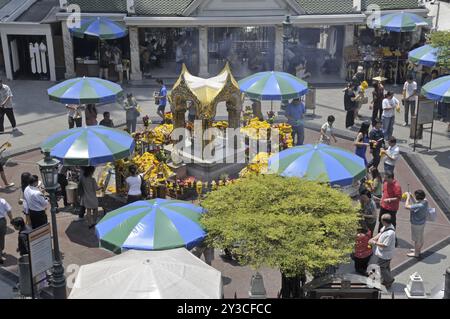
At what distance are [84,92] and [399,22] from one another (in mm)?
14170

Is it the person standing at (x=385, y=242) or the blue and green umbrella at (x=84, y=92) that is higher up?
the blue and green umbrella at (x=84, y=92)

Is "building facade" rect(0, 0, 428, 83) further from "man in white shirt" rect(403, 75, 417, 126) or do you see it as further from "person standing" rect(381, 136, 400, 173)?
"person standing" rect(381, 136, 400, 173)

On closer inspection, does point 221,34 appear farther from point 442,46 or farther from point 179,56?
point 442,46

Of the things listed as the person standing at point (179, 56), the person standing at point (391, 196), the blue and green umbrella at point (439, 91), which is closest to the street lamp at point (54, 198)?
the person standing at point (391, 196)

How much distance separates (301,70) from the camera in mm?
25156

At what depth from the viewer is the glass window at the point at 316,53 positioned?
26.7 meters

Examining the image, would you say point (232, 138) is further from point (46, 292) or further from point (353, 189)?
point (46, 292)

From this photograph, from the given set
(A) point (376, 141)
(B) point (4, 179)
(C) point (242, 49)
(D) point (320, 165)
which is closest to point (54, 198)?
(D) point (320, 165)

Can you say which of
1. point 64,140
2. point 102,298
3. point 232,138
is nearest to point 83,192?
point 64,140

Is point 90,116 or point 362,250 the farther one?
point 90,116

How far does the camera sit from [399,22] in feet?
83.4

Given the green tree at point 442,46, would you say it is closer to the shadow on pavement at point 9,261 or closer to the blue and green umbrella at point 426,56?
the blue and green umbrella at point 426,56

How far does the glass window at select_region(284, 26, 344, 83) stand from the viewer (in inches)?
1050

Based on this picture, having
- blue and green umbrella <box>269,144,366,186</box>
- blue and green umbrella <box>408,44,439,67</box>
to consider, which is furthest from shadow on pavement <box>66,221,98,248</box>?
blue and green umbrella <box>408,44,439,67</box>
